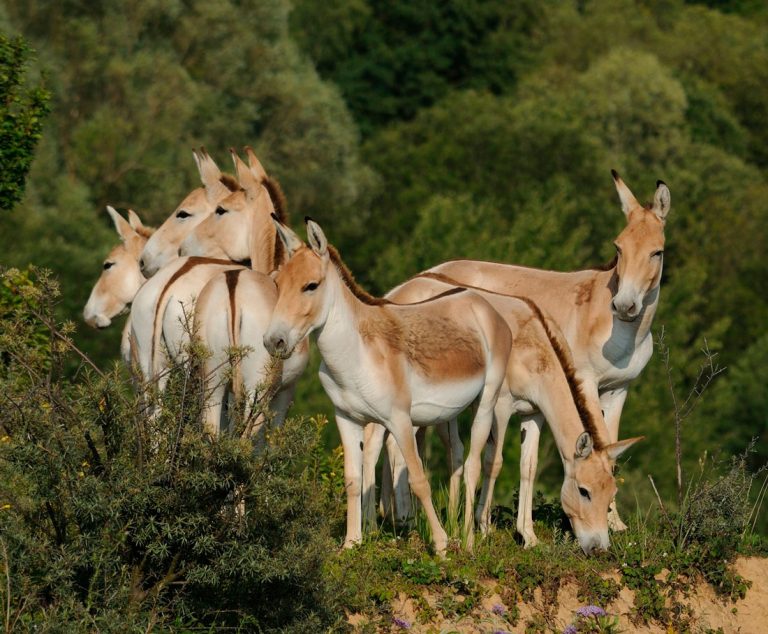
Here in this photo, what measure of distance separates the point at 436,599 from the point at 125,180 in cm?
2831

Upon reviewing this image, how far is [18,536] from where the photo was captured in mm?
8516

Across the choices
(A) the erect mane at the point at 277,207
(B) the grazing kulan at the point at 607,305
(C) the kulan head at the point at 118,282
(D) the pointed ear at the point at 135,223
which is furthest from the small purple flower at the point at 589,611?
(D) the pointed ear at the point at 135,223

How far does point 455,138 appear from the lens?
52750 millimetres

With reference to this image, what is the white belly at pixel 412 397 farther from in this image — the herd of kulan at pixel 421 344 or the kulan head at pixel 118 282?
the kulan head at pixel 118 282

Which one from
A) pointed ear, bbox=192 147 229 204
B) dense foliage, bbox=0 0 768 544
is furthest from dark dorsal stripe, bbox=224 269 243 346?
dense foliage, bbox=0 0 768 544

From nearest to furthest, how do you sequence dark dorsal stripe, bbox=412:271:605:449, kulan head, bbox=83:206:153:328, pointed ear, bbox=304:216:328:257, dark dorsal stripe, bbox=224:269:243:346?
pointed ear, bbox=304:216:328:257
dark dorsal stripe, bbox=224:269:243:346
dark dorsal stripe, bbox=412:271:605:449
kulan head, bbox=83:206:153:328

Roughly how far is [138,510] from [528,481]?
408cm

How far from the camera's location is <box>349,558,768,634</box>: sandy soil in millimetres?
9867

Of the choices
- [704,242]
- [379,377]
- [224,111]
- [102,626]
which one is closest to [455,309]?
[379,377]

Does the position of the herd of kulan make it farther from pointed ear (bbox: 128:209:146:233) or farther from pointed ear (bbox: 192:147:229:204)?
pointed ear (bbox: 128:209:146:233)

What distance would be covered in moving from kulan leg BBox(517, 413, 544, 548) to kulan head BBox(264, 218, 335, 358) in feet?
8.49

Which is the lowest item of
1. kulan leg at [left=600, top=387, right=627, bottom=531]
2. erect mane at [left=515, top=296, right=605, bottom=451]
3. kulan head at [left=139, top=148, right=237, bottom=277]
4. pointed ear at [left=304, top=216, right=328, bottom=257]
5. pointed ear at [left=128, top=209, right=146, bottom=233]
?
kulan leg at [left=600, top=387, right=627, bottom=531]

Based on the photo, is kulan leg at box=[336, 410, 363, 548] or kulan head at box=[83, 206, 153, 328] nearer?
kulan leg at box=[336, 410, 363, 548]

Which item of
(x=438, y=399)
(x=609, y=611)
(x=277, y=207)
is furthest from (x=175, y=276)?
(x=609, y=611)
